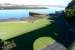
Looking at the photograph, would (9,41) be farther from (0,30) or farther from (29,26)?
(29,26)

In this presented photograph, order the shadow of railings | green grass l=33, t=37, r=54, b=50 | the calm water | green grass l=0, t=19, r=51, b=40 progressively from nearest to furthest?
green grass l=0, t=19, r=51, b=40, the shadow of railings, green grass l=33, t=37, r=54, b=50, the calm water

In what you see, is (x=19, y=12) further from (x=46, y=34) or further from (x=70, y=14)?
(x=70, y=14)

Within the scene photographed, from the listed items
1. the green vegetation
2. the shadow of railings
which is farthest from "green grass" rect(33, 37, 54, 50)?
the green vegetation

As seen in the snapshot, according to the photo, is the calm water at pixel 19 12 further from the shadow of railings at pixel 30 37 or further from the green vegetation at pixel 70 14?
the shadow of railings at pixel 30 37

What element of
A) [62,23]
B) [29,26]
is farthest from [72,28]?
[29,26]

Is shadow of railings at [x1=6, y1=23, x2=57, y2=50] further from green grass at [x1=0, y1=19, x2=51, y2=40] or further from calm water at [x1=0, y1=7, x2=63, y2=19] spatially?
calm water at [x1=0, y1=7, x2=63, y2=19]

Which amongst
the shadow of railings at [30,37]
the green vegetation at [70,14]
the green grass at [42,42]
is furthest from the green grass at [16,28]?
the green vegetation at [70,14]
